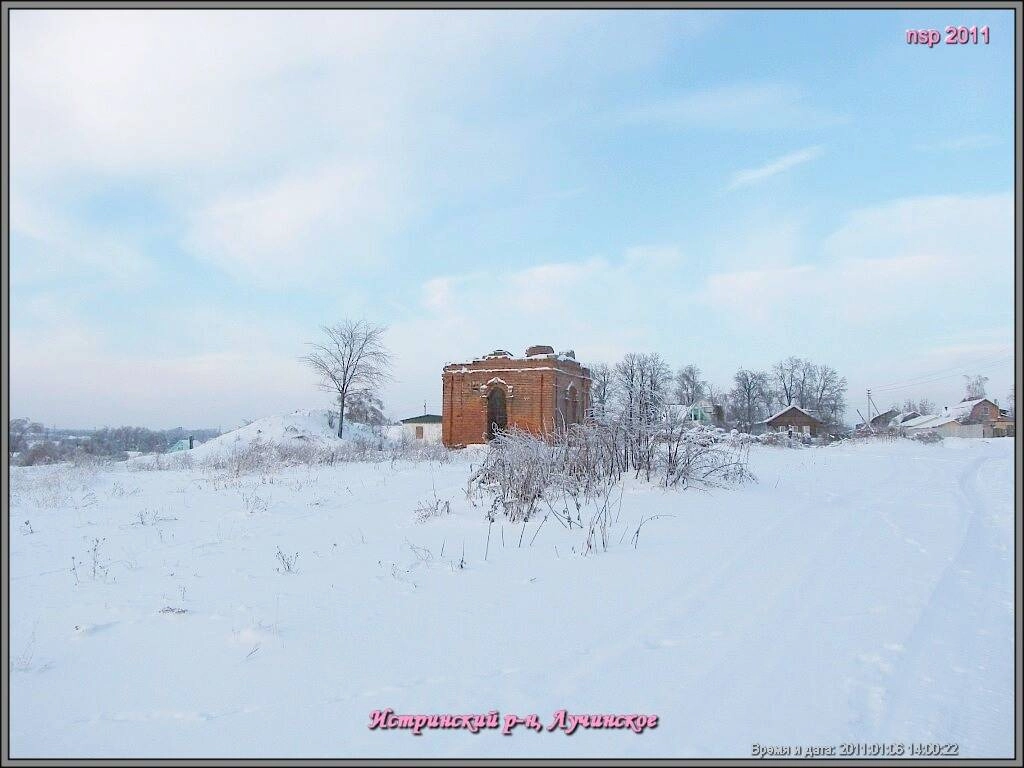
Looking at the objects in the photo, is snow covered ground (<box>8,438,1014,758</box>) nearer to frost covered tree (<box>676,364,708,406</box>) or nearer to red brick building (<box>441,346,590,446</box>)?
red brick building (<box>441,346,590,446</box>)

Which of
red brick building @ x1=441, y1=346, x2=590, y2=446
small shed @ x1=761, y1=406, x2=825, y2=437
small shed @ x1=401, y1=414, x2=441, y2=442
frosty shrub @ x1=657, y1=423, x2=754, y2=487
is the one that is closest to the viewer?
frosty shrub @ x1=657, y1=423, x2=754, y2=487

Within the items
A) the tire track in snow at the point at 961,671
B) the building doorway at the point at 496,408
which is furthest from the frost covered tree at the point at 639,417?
the building doorway at the point at 496,408

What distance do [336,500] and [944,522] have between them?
8917 millimetres

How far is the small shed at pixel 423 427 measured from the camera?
204 ft

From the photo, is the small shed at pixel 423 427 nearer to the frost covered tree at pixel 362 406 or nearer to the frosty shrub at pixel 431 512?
the frost covered tree at pixel 362 406

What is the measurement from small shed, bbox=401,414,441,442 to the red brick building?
2793 cm

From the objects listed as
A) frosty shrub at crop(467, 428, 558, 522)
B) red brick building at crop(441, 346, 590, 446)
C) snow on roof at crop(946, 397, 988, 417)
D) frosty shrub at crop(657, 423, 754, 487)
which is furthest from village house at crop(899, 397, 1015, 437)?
frosty shrub at crop(467, 428, 558, 522)

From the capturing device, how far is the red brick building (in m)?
29.7

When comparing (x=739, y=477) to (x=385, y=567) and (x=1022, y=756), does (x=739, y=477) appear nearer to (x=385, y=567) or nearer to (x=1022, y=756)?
(x=385, y=567)

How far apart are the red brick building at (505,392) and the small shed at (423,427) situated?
2793 centimetres

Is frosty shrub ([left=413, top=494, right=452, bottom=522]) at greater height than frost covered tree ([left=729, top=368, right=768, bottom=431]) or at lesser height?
lesser

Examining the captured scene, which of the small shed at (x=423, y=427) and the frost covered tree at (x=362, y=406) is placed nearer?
the frost covered tree at (x=362, y=406)

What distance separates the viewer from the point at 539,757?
8.48 feet

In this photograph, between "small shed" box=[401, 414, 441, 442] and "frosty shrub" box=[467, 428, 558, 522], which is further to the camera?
"small shed" box=[401, 414, 441, 442]
